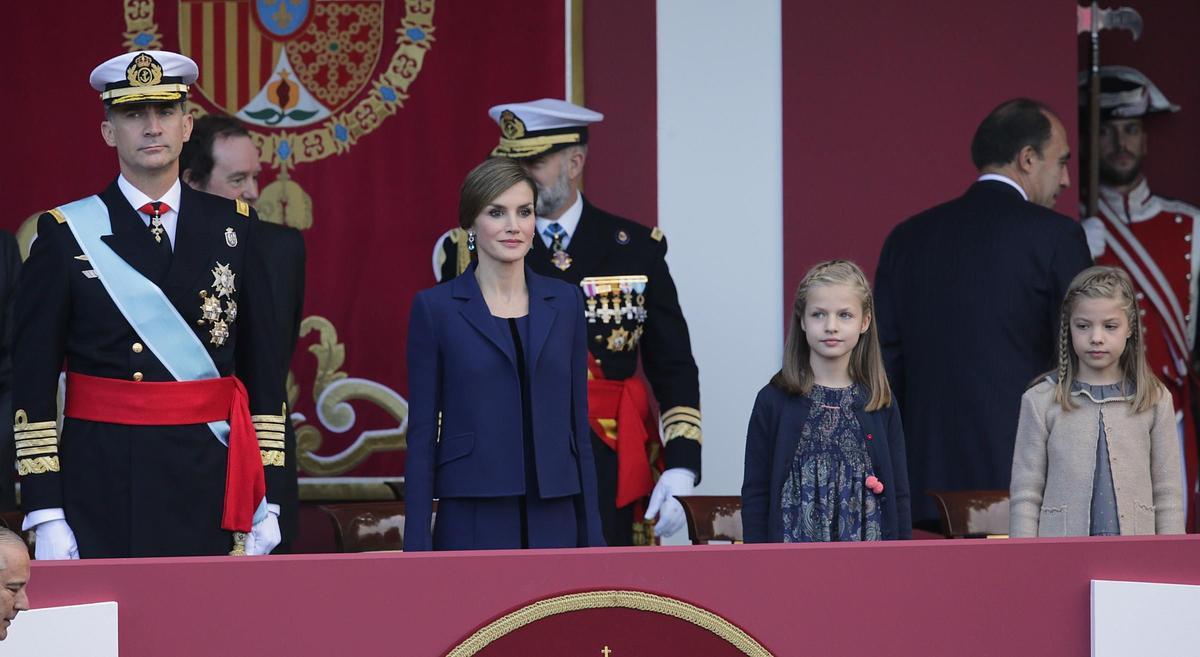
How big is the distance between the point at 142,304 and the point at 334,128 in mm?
2412

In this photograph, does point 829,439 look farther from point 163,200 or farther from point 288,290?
point 288,290

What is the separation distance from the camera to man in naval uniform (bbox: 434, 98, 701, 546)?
4.52 meters

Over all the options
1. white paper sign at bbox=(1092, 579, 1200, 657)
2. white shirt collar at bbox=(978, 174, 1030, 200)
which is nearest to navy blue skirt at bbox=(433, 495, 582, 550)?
white paper sign at bbox=(1092, 579, 1200, 657)

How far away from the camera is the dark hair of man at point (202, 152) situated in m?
5.04

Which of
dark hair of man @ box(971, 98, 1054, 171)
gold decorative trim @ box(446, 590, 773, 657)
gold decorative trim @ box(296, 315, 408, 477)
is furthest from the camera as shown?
gold decorative trim @ box(296, 315, 408, 477)

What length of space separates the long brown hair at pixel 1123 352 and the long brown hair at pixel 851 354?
431mm

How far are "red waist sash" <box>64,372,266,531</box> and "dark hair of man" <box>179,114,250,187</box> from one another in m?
1.47

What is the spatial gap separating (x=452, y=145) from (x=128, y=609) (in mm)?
3408

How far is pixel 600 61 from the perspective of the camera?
5.88 metres

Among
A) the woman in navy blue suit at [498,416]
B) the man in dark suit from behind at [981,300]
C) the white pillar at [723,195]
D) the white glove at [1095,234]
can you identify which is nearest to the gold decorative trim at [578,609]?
the woman in navy blue suit at [498,416]

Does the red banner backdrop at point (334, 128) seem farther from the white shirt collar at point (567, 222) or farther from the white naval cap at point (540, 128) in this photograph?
the white shirt collar at point (567, 222)

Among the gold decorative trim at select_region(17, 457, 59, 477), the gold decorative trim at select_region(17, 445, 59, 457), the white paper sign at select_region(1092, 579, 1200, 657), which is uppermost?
the gold decorative trim at select_region(17, 445, 59, 457)

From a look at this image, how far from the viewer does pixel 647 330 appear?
15.1ft

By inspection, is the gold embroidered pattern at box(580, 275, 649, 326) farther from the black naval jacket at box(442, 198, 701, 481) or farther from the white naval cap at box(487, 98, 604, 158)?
the white naval cap at box(487, 98, 604, 158)
